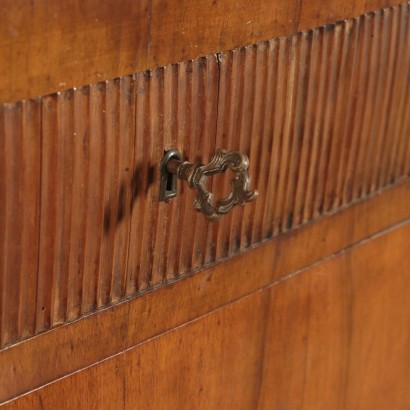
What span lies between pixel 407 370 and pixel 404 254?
0.45ft

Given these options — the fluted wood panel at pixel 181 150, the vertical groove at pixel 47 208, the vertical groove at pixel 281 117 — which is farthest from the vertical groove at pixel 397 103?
the vertical groove at pixel 47 208

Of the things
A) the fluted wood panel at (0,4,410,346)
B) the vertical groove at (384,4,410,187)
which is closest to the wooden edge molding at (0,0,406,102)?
the fluted wood panel at (0,4,410,346)

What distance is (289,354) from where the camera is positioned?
83cm

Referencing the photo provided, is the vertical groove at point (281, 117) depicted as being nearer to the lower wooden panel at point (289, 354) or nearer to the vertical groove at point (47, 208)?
the lower wooden panel at point (289, 354)

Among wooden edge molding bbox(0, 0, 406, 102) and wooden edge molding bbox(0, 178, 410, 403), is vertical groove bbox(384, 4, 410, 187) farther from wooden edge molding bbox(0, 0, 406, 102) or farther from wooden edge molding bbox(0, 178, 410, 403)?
wooden edge molding bbox(0, 0, 406, 102)

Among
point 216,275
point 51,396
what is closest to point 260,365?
point 216,275

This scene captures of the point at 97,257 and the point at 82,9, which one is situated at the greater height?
the point at 82,9

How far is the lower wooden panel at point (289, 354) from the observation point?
0.70m

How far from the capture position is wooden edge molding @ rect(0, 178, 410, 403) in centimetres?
63

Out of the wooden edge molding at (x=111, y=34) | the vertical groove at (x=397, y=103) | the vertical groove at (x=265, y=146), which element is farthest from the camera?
the vertical groove at (x=397, y=103)

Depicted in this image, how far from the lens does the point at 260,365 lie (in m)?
0.81

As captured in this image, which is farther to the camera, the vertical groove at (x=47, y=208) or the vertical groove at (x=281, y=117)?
the vertical groove at (x=281, y=117)

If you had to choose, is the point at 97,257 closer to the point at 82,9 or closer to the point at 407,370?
the point at 82,9

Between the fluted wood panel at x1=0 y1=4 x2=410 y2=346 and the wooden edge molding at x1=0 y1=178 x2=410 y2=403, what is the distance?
0.4 inches
